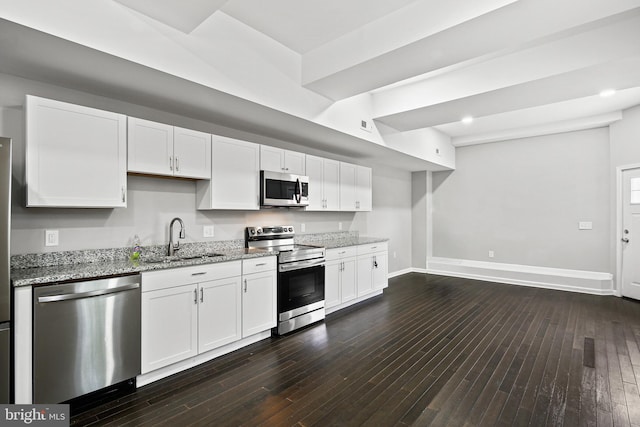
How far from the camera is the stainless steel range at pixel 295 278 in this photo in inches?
143

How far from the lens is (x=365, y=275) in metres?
4.96

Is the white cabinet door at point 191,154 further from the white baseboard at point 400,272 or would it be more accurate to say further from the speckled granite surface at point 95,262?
the white baseboard at point 400,272

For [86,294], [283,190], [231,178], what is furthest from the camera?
[283,190]

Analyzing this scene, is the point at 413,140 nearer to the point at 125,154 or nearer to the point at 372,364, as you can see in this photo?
the point at 372,364

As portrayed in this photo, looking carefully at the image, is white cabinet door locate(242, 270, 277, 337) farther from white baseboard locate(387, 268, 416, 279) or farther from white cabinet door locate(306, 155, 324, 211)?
white baseboard locate(387, 268, 416, 279)

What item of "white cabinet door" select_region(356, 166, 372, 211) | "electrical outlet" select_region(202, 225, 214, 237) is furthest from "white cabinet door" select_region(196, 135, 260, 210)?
"white cabinet door" select_region(356, 166, 372, 211)

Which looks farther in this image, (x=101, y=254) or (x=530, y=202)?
(x=530, y=202)

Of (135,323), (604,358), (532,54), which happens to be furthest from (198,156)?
(604,358)

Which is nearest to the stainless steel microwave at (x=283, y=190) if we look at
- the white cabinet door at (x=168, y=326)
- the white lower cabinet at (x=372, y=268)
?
the white lower cabinet at (x=372, y=268)

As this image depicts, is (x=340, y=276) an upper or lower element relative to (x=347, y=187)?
lower

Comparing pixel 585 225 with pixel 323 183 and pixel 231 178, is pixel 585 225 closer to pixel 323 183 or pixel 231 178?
pixel 323 183

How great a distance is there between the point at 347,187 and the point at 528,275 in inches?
157

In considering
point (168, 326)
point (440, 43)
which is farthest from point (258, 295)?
point (440, 43)

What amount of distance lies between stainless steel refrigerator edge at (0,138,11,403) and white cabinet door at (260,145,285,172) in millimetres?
2264
